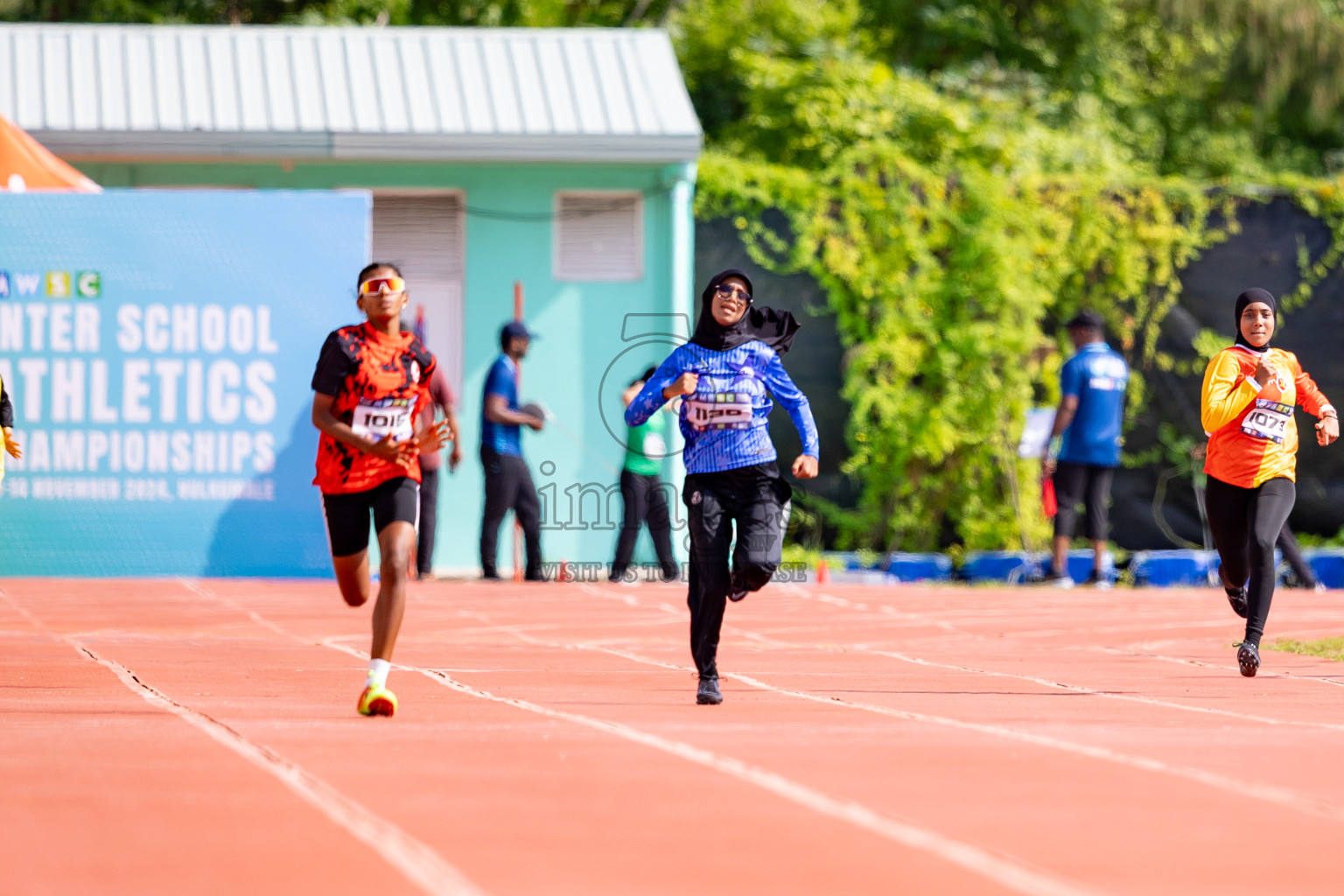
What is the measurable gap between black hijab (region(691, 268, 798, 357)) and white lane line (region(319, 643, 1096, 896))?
5.90ft

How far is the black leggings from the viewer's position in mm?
9055

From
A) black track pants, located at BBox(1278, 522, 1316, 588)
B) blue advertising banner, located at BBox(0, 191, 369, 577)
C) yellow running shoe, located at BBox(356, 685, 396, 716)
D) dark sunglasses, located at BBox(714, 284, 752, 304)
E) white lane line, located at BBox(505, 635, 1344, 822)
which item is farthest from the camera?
blue advertising banner, located at BBox(0, 191, 369, 577)

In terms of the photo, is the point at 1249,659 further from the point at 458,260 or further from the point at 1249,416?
the point at 458,260

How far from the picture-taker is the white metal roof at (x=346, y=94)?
1574cm

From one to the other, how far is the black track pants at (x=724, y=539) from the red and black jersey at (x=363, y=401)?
1.25 metres

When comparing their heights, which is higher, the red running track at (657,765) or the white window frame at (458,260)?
the white window frame at (458,260)

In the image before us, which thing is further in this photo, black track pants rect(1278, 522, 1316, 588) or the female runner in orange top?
black track pants rect(1278, 522, 1316, 588)

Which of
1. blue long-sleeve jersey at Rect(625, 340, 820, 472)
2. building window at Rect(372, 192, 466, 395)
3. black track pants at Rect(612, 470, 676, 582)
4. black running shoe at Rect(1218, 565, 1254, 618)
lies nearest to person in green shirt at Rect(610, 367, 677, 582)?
black track pants at Rect(612, 470, 676, 582)

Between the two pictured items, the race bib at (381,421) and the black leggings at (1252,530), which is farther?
the black leggings at (1252,530)

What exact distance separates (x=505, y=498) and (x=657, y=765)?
8675mm

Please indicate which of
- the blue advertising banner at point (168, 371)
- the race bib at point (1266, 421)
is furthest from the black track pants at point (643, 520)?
the race bib at point (1266, 421)

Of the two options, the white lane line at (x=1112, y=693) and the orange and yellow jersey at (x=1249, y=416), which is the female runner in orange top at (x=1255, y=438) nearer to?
the orange and yellow jersey at (x=1249, y=416)

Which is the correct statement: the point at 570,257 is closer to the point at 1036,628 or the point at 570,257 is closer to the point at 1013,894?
the point at 1036,628

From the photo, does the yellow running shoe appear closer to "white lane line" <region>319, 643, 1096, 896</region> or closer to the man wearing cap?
"white lane line" <region>319, 643, 1096, 896</region>
